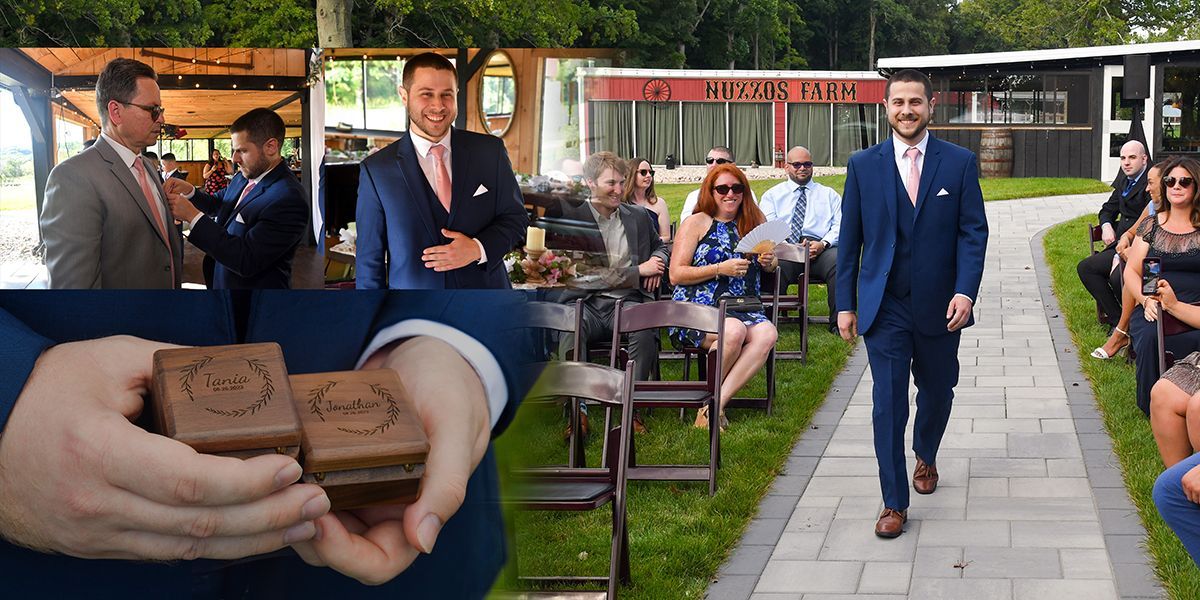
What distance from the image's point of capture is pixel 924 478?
4.12m

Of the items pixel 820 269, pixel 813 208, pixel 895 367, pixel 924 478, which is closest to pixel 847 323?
pixel 895 367

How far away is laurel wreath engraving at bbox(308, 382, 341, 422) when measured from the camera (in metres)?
1.62

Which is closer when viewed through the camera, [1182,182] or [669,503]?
[669,503]

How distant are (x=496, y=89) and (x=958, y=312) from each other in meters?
2.02

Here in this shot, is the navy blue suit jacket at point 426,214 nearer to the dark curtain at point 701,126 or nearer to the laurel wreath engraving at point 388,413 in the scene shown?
the laurel wreath engraving at point 388,413

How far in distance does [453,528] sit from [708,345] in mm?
3064

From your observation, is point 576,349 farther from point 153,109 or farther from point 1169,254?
point 1169,254

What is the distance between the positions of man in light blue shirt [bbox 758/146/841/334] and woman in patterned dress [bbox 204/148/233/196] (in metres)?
5.27

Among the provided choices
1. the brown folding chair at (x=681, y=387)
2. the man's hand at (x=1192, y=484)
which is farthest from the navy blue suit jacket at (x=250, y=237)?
the brown folding chair at (x=681, y=387)

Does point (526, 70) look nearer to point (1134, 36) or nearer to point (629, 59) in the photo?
point (629, 59)

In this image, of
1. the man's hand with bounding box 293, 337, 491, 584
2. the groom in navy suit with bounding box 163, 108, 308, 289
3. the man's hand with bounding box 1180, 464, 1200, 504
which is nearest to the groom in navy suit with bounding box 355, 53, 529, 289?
the groom in navy suit with bounding box 163, 108, 308, 289

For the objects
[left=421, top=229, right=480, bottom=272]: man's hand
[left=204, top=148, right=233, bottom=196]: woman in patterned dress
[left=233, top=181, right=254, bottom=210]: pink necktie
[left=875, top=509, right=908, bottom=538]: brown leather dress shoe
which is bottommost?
[left=875, top=509, right=908, bottom=538]: brown leather dress shoe

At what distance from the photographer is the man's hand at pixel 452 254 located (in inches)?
76.5

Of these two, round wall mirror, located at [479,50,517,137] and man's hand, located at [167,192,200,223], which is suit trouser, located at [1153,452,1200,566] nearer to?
round wall mirror, located at [479,50,517,137]
